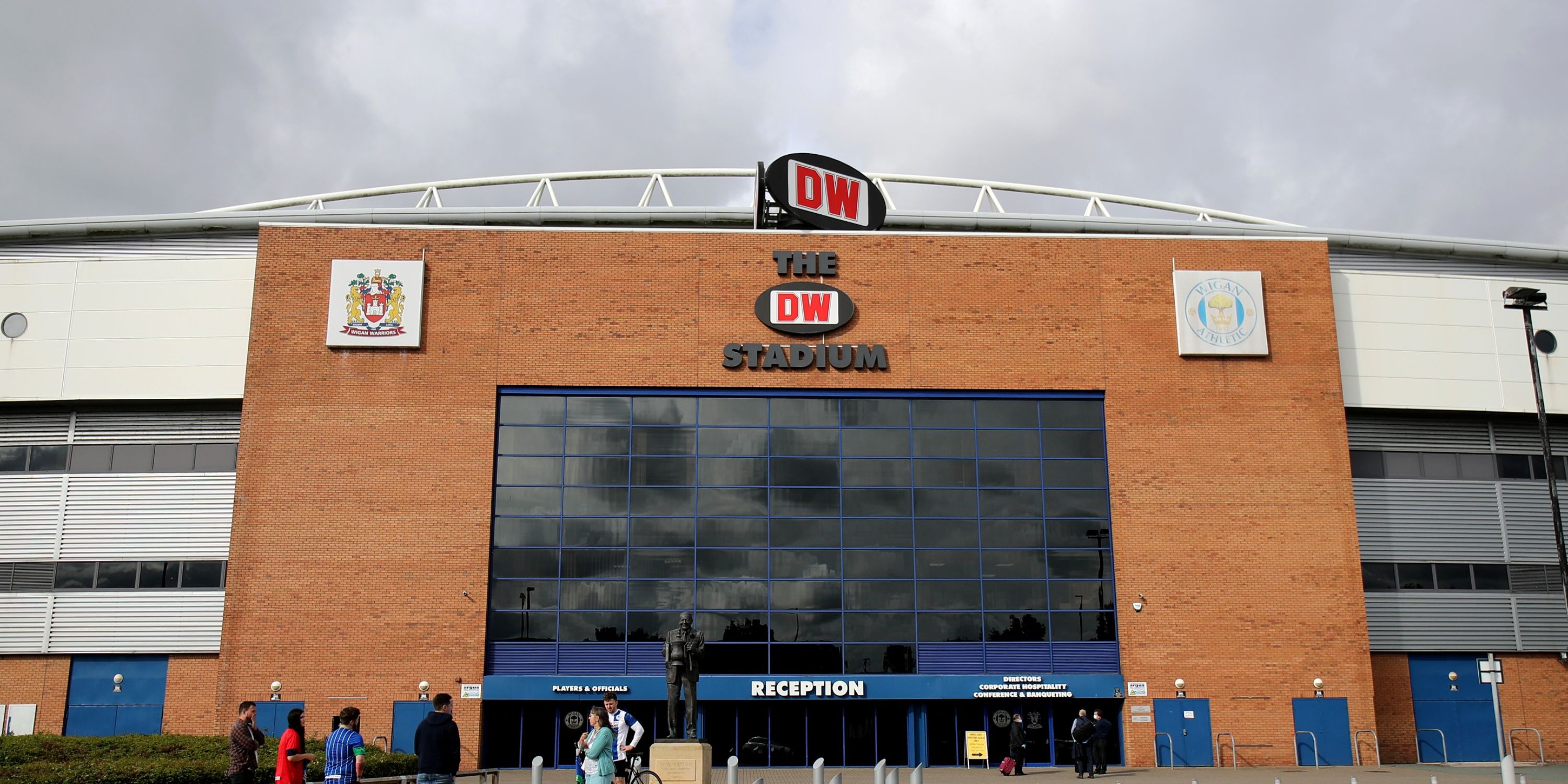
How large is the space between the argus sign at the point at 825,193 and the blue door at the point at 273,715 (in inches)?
713

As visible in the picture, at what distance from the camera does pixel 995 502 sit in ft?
105

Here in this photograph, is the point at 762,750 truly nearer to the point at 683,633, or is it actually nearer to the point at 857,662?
the point at 857,662

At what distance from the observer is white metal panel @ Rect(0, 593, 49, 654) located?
31.5m

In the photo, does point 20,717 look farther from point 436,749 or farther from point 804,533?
point 436,749

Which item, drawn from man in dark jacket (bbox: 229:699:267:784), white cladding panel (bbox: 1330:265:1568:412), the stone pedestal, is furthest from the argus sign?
man in dark jacket (bbox: 229:699:267:784)

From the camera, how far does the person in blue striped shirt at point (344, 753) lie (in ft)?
43.8

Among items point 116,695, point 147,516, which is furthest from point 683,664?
point 147,516

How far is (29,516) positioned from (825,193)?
916 inches

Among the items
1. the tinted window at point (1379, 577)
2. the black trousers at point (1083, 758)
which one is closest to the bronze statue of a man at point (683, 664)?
the black trousers at point (1083, 758)

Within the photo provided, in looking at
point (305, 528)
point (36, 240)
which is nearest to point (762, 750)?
point (305, 528)

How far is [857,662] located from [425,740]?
1886 cm

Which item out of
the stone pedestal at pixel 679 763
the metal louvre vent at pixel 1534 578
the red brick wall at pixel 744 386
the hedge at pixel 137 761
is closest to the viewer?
the hedge at pixel 137 761

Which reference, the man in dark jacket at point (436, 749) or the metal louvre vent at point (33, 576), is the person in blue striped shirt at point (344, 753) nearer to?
the man in dark jacket at point (436, 749)

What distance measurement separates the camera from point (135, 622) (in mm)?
31625
